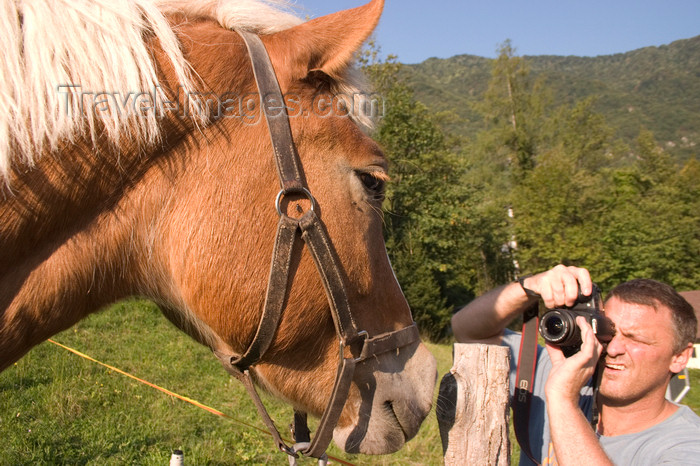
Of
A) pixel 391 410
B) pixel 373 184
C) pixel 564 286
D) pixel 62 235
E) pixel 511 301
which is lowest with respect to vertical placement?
pixel 391 410

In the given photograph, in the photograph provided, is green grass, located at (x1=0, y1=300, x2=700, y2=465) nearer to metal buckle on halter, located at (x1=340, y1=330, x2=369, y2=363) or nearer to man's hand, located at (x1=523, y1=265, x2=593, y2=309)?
man's hand, located at (x1=523, y1=265, x2=593, y2=309)

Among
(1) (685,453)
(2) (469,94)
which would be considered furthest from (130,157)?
(2) (469,94)

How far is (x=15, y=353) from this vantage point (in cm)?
132

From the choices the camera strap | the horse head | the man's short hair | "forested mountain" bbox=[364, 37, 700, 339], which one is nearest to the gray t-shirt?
the camera strap

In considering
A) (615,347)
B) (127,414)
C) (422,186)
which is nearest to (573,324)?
(615,347)

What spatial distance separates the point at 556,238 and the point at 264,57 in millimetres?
26990

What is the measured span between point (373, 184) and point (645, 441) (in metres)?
1.62

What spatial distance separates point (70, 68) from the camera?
4.09 feet

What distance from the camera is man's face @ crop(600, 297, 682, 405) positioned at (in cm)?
198

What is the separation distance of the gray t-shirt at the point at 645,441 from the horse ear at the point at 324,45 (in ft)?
6.29

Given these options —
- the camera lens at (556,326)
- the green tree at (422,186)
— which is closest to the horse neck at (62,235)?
the camera lens at (556,326)

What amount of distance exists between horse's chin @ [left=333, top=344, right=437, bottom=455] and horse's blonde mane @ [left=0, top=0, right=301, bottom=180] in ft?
3.69

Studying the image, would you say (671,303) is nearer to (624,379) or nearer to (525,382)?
(624,379)

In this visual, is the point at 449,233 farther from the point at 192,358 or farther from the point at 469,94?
the point at 469,94
